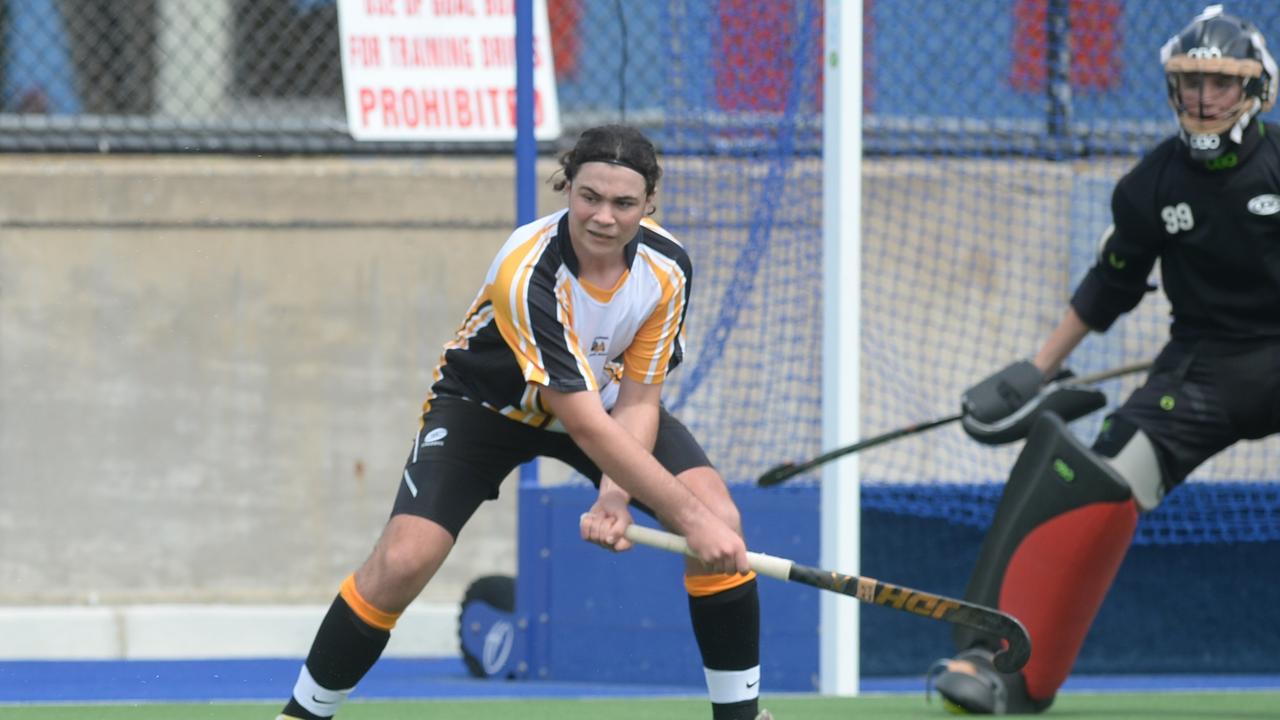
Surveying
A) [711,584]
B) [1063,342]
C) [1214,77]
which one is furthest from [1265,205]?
[711,584]

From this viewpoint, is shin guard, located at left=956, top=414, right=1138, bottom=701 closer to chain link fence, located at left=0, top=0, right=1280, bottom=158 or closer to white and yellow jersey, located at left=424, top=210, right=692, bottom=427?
white and yellow jersey, located at left=424, top=210, right=692, bottom=427

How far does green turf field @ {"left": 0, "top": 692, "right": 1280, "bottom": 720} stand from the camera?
4543mm

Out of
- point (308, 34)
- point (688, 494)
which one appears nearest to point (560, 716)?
point (688, 494)

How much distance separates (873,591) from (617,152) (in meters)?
0.96

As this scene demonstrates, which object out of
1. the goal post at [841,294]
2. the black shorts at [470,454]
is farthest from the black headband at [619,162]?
the goal post at [841,294]

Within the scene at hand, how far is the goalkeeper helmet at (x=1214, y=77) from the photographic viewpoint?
14.2 ft

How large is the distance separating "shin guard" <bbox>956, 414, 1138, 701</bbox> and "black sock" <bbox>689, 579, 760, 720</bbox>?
3.40ft

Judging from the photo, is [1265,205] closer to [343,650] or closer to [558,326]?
[558,326]

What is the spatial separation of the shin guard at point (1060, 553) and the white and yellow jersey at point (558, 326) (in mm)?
1183

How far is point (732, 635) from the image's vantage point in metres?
3.65

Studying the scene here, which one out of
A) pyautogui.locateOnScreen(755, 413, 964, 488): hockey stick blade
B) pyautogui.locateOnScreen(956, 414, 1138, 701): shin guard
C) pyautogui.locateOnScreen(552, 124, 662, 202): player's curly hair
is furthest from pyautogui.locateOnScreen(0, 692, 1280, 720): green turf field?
pyautogui.locateOnScreen(552, 124, 662, 202): player's curly hair

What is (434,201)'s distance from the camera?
6.62 metres

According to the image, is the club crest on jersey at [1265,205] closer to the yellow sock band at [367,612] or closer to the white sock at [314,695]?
the yellow sock band at [367,612]

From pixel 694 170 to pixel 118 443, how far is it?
231cm
